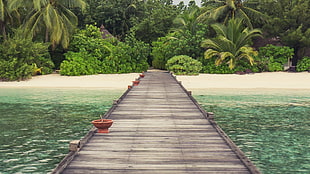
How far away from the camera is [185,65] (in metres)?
27.2

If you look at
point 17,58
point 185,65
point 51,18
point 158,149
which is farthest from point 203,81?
point 158,149

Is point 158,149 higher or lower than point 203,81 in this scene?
lower

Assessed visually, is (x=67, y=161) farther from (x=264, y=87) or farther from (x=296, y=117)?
(x=264, y=87)

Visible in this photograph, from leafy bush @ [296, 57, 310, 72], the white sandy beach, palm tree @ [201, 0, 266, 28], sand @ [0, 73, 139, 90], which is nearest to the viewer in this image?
the white sandy beach

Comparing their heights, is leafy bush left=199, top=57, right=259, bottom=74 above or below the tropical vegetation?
below

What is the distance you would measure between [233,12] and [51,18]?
1523 cm

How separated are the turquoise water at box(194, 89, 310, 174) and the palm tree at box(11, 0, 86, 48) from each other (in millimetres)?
13984

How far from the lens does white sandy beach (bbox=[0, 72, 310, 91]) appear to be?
21.2 m

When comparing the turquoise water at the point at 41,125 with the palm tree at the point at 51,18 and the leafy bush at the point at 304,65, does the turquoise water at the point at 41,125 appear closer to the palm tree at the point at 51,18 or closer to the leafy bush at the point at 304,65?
the palm tree at the point at 51,18

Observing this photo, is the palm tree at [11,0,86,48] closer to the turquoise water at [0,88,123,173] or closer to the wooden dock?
the turquoise water at [0,88,123,173]

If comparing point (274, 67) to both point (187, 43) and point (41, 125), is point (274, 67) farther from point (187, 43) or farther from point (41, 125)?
point (41, 125)

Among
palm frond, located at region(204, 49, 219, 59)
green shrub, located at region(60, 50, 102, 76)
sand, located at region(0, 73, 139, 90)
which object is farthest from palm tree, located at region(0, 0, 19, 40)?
palm frond, located at region(204, 49, 219, 59)

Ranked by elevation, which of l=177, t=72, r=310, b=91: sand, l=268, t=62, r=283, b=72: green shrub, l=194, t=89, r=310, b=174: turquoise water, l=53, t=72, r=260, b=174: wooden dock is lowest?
l=194, t=89, r=310, b=174: turquoise water

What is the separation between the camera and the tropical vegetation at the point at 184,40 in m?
25.9
